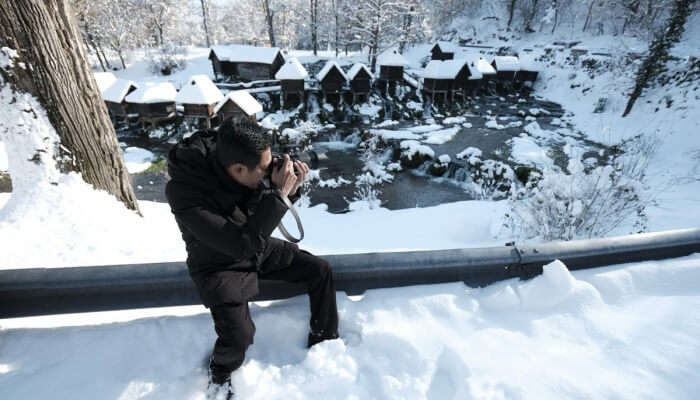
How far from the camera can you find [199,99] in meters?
19.2

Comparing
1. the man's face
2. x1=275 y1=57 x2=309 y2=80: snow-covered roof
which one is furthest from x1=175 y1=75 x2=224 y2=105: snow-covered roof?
the man's face

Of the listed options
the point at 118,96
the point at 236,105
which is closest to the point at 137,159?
the point at 236,105

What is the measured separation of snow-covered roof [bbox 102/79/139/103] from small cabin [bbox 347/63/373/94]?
15.6 metres

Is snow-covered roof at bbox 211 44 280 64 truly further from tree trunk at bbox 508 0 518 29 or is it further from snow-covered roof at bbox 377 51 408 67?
tree trunk at bbox 508 0 518 29

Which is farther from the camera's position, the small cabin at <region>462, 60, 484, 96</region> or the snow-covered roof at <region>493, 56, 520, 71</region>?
the snow-covered roof at <region>493, 56, 520, 71</region>

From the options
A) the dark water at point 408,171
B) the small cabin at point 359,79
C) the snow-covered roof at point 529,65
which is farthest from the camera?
the snow-covered roof at point 529,65

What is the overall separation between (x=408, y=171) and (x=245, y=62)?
19218 mm

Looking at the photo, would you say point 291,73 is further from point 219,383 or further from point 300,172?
point 219,383

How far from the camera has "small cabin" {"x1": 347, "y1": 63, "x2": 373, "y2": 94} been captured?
24.6 metres

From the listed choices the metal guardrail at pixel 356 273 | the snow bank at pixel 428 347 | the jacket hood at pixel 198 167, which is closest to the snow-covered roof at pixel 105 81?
the metal guardrail at pixel 356 273

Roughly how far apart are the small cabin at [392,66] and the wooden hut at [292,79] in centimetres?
719

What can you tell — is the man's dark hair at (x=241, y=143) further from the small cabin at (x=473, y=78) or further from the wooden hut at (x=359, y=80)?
the small cabin at (x=473, y=78)

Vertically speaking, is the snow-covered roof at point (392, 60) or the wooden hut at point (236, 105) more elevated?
the snow-covered roof at point (392, 60)

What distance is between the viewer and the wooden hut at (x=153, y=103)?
20.3 meters
